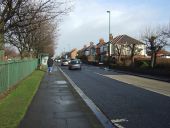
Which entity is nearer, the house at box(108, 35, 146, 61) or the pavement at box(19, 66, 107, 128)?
the pavement at box(19, 66, 107, 128)

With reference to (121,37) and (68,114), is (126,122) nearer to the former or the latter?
(68,114)

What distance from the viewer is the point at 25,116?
11484mm

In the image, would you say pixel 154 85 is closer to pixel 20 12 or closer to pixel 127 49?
pixel 20 12

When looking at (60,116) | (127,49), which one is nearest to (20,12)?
(60,116)

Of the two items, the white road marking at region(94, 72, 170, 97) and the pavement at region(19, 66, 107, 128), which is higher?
the pavement at region(19, 66, 107, 128)

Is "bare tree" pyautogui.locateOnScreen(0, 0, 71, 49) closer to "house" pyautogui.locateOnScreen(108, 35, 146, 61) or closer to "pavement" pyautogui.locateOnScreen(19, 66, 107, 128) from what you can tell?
"pavement" pyautogui.locateOnScreen(19, 66, 107, 128)

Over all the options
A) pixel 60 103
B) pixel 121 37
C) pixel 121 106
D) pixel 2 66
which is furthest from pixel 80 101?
pixel 121 37

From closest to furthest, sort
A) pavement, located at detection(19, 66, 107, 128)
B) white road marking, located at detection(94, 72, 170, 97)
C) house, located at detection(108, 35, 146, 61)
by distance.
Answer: pavement, located at detection(19, 66, 107, 128), white road marking, located at detection(94, 72, 170, 97), house, located at detection(108, 35, 146, 61)

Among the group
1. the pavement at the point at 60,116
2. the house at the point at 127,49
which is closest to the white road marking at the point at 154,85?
the pavement at the point at 60,116

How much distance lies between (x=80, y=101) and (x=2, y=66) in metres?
3.71

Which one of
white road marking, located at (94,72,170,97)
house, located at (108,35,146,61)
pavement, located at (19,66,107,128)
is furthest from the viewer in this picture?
house, located at (108,35,146,61)

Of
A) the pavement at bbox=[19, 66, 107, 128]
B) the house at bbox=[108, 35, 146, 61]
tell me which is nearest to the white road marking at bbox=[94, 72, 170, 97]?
the pavement at bbox=[19, 66, 107, 128]

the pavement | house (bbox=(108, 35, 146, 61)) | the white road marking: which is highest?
house (bbox=(108, 35, 146, 61))

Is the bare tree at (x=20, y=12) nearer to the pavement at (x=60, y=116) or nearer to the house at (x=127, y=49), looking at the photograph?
the pavement at (x=60, y=116)
